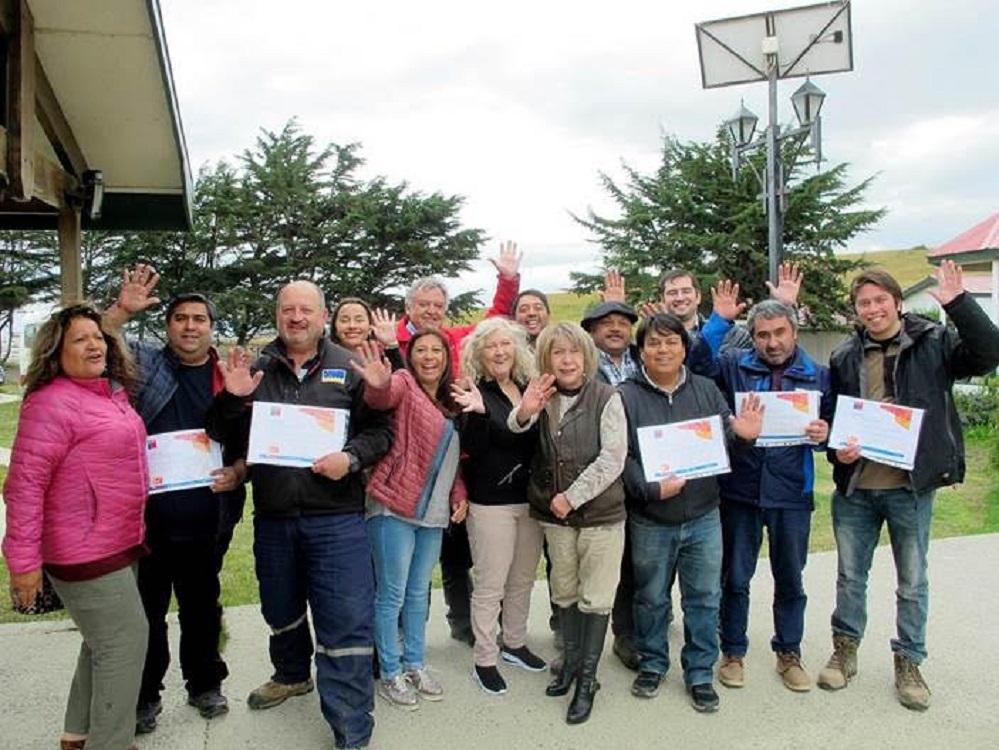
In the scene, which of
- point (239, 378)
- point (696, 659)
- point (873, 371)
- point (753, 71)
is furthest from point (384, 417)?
point (753, 71)

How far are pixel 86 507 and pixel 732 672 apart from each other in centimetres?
327

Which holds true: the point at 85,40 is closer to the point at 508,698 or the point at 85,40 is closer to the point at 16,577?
the point at 16,577

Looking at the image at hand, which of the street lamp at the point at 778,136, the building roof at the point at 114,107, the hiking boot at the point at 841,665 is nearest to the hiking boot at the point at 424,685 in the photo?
the hiking boot at the point at 841,665

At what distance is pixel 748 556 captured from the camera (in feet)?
13.3

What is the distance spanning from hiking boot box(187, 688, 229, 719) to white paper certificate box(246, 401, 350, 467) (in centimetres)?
132

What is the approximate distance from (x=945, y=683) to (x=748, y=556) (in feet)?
4.25

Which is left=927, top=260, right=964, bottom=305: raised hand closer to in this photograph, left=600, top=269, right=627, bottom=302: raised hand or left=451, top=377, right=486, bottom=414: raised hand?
left=600, top=269, right=627, bottom=302: raised hand

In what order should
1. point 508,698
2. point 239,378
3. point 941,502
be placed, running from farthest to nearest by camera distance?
1. point 941,502
2. point 508,698
3. point 239,378

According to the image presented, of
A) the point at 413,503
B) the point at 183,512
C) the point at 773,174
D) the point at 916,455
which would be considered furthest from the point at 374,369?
the point at 773,174

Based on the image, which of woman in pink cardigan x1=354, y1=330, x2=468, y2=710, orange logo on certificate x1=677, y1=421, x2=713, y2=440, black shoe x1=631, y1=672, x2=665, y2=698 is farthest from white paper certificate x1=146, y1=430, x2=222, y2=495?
black shoe x1=631, y1=672, x2=665, y2=698

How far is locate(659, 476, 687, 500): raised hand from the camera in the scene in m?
3.76

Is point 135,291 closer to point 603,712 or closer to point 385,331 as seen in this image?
point 385,331

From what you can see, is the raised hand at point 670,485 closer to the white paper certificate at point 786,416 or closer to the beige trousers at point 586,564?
the beige trousers at point 586,564

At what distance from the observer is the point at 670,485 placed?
3.76 metres
